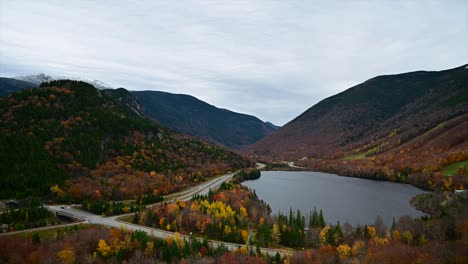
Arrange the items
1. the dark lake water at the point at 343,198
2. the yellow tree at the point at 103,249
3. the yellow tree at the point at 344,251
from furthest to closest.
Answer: the dark lake water at the point at 343,198, the yellow tree at the point at 344,251, the yellow tree at the point at 103,249

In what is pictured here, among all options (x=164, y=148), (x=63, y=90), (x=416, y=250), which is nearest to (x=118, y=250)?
(x=416, y=250)

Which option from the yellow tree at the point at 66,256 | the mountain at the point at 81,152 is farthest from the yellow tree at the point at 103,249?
the mountain at the point at 81,152

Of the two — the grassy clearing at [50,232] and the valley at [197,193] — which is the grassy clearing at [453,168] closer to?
the valley at [197,193]

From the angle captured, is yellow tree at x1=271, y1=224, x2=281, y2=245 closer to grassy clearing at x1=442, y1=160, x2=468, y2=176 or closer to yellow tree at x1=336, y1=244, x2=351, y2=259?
yellow tree at x1=336, y1=244, x2=351, y2=259

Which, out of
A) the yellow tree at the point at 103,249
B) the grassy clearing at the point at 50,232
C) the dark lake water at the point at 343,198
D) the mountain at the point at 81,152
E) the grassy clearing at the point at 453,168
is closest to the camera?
the yellow tree at the point at 103,249

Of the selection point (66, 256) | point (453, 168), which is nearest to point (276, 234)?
point (66, 256)
